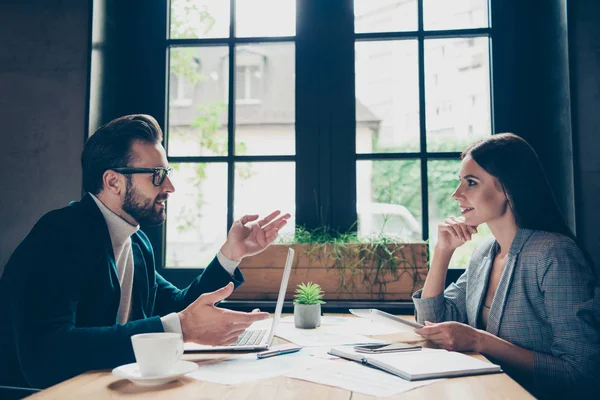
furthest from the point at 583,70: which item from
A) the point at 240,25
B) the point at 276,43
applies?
the point at 240,25

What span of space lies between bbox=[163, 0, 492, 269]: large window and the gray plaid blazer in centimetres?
79

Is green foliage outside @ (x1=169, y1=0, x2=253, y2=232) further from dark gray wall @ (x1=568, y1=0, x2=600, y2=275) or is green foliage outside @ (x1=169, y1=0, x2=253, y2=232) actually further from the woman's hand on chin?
dark gray wall @ (x1=568, y1=0, x2=600, y2=275)

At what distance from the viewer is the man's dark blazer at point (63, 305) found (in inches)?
44.0

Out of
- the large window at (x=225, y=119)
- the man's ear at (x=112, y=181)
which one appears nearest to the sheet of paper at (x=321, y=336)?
the man's ear at (x=112, y=181)

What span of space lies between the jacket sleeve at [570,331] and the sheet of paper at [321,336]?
452 mm

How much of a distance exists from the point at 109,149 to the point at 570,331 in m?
1.47

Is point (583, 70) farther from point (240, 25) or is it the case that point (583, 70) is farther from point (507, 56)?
point (240, 25)

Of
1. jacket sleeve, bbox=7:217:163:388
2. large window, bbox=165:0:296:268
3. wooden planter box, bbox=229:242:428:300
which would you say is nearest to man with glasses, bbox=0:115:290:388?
jacket sleeve, bbox=7:217:163:388

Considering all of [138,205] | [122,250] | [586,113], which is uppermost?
[586,113]

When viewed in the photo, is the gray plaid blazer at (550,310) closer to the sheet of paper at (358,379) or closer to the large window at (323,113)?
the sheet of paper at (358,379)

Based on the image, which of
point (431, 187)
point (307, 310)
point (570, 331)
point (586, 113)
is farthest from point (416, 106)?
point (570, 331)

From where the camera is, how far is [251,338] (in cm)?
138

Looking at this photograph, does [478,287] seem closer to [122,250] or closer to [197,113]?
[122,250]

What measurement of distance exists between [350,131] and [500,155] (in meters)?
0.86
